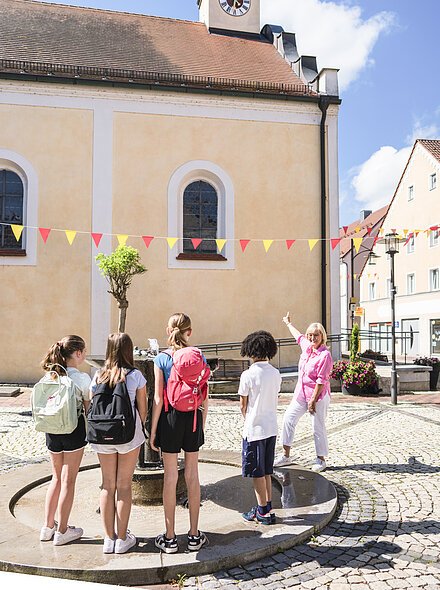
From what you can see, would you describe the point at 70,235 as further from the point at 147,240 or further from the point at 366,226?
the point at 366,226

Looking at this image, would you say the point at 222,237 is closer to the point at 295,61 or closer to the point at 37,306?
the point at 37,306

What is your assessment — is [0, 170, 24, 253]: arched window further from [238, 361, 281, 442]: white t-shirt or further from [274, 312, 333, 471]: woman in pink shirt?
[238, 361, 281, 442]: white t-shirt

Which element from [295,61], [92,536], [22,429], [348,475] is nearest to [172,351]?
[92,536]

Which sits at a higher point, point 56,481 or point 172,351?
point 172,351

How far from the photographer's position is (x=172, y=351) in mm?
4027

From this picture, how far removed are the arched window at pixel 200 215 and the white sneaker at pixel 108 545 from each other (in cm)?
1221

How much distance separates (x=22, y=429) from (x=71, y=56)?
37.3 ft

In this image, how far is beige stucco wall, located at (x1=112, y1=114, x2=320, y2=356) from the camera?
Result: 49.4 feet

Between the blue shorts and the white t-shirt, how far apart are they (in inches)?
2.1

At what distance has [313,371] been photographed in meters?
6.17

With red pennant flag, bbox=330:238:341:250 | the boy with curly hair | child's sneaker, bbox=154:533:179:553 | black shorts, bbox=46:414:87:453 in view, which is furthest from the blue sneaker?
red pennant flag, bbox=330:238:341:250

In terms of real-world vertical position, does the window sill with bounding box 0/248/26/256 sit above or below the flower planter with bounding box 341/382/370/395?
above

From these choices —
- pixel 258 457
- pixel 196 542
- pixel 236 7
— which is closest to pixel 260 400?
pixel 258 457

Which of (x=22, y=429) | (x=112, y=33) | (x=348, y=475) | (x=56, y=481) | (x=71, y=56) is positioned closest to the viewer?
(x=56, y=481)
